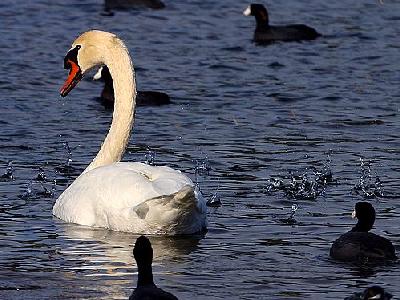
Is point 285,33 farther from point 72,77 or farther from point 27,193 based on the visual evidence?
point 27,193

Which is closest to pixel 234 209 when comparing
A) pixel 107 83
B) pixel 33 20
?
pixel 107 83

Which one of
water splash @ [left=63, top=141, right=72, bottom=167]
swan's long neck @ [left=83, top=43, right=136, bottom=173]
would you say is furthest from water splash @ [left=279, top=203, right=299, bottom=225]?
water splash @ [left=63, top=141, right=72, bottom=167]

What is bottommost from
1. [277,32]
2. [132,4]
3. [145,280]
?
[132,4]

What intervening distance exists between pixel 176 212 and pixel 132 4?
1847 centimetres

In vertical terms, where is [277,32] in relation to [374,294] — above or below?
below

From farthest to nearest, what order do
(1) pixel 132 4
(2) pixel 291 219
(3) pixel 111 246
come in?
(1) pixel 132 4 < (2) pixel 291 219 < (3) pixel 111 246

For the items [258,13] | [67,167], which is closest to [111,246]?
[67,167]

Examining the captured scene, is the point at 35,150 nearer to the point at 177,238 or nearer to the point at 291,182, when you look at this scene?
the point at 291,182

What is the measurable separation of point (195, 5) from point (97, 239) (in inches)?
656

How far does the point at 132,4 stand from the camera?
29.9 m

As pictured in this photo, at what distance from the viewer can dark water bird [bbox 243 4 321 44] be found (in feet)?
81.5

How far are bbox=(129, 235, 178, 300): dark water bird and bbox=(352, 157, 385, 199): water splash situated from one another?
4080mm

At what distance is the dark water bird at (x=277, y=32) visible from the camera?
24.8 meters

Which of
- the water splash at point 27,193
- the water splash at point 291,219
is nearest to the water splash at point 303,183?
the water splash at point 291,219
